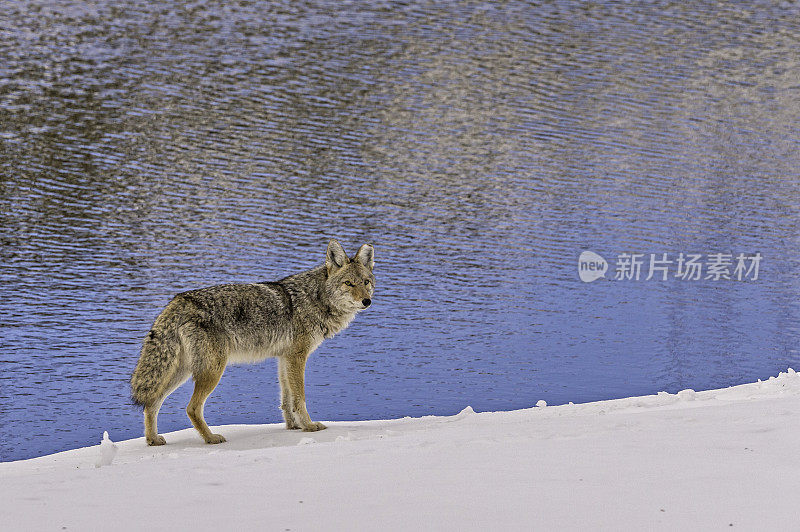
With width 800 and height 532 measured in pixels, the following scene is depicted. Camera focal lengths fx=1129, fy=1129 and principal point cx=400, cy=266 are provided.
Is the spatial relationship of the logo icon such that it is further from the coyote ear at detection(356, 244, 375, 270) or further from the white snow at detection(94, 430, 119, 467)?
the white snow at detection(94, 430, 119, 467)

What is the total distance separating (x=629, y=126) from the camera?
96.6ft

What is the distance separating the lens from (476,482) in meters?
7.00

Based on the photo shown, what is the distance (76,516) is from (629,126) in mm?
24841

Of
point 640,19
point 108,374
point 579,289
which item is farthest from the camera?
point 640,19

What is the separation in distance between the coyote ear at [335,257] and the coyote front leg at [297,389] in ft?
2.84

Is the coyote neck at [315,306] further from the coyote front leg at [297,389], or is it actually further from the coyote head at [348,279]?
the coyote front leg at [297,389]

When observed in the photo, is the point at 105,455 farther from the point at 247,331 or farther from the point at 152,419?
the point at 247,331

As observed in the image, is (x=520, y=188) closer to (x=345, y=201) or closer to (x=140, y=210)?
(x=345, y=201)

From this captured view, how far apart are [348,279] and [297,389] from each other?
3.82 feet

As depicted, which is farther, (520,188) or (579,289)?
(520,188)

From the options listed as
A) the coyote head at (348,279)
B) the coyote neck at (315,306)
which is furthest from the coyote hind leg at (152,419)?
the coyote head at (348,279)

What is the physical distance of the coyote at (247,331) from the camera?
993cm

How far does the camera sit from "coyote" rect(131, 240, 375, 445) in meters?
9.93

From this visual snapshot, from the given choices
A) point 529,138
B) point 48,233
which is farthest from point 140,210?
point 529,138
